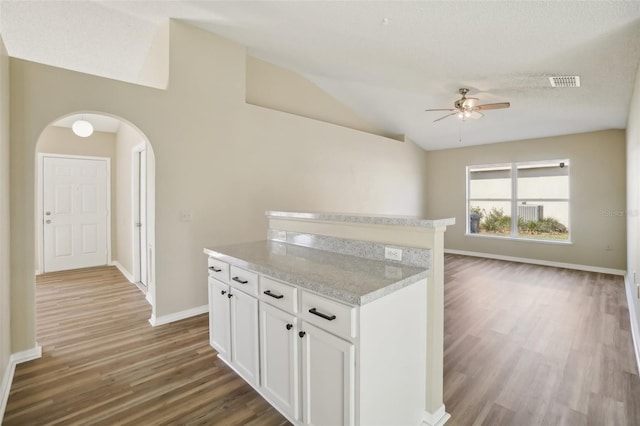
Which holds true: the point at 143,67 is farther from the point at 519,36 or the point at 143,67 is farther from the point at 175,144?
the point at 519,36

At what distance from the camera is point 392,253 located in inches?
75.4

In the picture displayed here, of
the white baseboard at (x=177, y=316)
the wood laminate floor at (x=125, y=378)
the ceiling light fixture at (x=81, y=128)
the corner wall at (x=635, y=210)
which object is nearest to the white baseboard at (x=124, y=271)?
the wood laminate floor at (x=125, y=378)

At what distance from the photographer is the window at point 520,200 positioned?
6.12 m

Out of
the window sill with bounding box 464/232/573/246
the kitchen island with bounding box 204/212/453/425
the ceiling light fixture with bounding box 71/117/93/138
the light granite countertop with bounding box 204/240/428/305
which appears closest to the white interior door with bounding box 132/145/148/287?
the ceiling light fixture with bounding box 71/117/93/138

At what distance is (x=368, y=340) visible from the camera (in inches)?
55.7

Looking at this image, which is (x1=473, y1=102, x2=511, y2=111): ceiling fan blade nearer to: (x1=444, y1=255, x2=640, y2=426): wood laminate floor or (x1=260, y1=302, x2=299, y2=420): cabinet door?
(x1=444, y1=255, x2=640, y2=426): wood laminate floor

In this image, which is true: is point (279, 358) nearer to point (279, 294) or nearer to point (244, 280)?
point (279, 294)

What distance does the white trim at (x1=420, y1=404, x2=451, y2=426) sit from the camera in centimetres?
180

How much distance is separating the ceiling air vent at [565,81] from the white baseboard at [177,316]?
4.77 meters

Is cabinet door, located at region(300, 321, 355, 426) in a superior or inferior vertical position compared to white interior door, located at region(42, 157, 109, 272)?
inferior

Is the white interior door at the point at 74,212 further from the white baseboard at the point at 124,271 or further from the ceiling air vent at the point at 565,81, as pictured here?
the ceiling air vent at the point at 565,81

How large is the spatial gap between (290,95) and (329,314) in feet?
13.8

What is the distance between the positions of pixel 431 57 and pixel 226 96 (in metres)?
2.44

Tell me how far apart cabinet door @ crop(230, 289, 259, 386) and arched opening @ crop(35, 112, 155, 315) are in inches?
118
